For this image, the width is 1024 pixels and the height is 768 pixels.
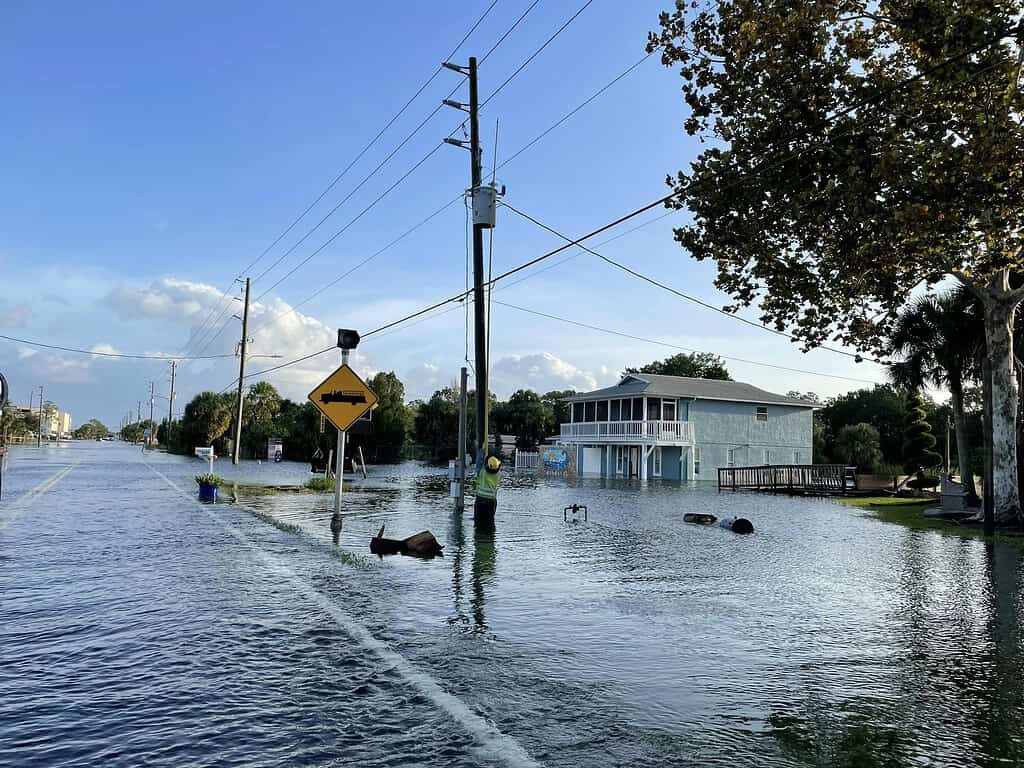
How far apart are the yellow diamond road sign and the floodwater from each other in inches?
166

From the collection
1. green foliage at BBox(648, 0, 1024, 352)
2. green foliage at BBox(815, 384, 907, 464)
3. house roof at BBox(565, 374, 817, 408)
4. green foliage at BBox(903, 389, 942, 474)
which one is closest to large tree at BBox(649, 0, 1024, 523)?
green foliage at BBox(648, 0, 1024, 352)

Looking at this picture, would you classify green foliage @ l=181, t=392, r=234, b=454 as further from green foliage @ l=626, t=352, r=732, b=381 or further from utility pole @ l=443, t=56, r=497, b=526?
utility pole @ l=443, t=56, r=497, b=526

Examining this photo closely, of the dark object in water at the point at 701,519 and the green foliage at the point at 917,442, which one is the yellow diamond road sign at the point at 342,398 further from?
the green foliage at the point at 917,442

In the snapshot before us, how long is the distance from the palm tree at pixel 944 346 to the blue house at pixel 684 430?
19.2 m

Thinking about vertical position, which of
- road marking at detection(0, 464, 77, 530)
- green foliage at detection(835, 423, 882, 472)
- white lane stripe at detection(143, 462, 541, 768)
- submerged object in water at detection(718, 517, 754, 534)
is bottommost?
white lane stripe at detection(143, 462, 541, 768)

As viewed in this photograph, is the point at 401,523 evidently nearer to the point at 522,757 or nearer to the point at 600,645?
the point at 600,645

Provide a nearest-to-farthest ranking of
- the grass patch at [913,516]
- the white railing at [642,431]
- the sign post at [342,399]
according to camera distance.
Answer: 1. the sign post at [342,399]
2. the grass patch at [913,516]
3. the white railing at [642,431]

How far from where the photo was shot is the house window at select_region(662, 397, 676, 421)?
53.2 m

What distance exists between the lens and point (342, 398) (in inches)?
708

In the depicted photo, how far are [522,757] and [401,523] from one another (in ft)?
45.5

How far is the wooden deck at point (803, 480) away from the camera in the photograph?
127 feet

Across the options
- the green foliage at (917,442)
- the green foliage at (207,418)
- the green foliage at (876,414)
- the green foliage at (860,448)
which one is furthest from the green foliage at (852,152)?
the green foliage at (207,418)

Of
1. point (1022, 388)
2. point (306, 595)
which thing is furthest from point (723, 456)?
point (306, 595)

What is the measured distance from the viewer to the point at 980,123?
14703 mm
